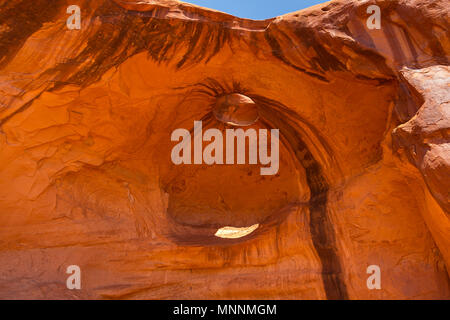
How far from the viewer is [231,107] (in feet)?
14.0

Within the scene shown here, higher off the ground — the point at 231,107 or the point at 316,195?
the point at 231,107

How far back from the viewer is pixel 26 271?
3.46 m

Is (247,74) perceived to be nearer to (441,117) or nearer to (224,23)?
(224,23)

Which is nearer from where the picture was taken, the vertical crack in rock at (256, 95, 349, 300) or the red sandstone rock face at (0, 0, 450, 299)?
the red sandstone rock face at (0, 0, 450, 299)

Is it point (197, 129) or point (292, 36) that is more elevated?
point (292, 36)

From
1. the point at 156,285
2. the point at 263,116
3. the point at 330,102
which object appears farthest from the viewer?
the point at 263,116

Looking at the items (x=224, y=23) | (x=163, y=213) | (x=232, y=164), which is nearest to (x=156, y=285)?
(x=163, y=213)

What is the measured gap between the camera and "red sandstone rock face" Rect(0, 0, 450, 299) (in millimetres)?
3436

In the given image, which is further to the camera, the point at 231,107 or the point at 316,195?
the point at 231,107
